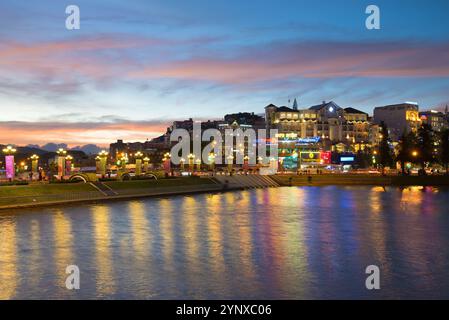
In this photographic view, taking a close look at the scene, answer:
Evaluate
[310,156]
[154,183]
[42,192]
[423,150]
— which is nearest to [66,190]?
[42,192]

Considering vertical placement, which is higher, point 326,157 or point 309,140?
point 309,140

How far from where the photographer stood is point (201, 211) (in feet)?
151

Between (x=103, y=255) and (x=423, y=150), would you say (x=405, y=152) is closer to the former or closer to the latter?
(x=423, y=150)

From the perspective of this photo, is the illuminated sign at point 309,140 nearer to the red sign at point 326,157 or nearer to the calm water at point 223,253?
the red sign at point 326,157

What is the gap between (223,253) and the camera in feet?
82.4

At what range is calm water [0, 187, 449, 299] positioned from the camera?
1831cm

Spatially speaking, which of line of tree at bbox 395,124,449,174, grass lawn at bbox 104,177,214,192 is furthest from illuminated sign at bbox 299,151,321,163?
grass lawn at bbox 104,177,214,192

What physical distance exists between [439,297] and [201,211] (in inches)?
1193

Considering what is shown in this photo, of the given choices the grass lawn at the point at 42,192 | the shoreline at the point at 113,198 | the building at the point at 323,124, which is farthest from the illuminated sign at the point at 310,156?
the grass lawn at the point at 42,192
